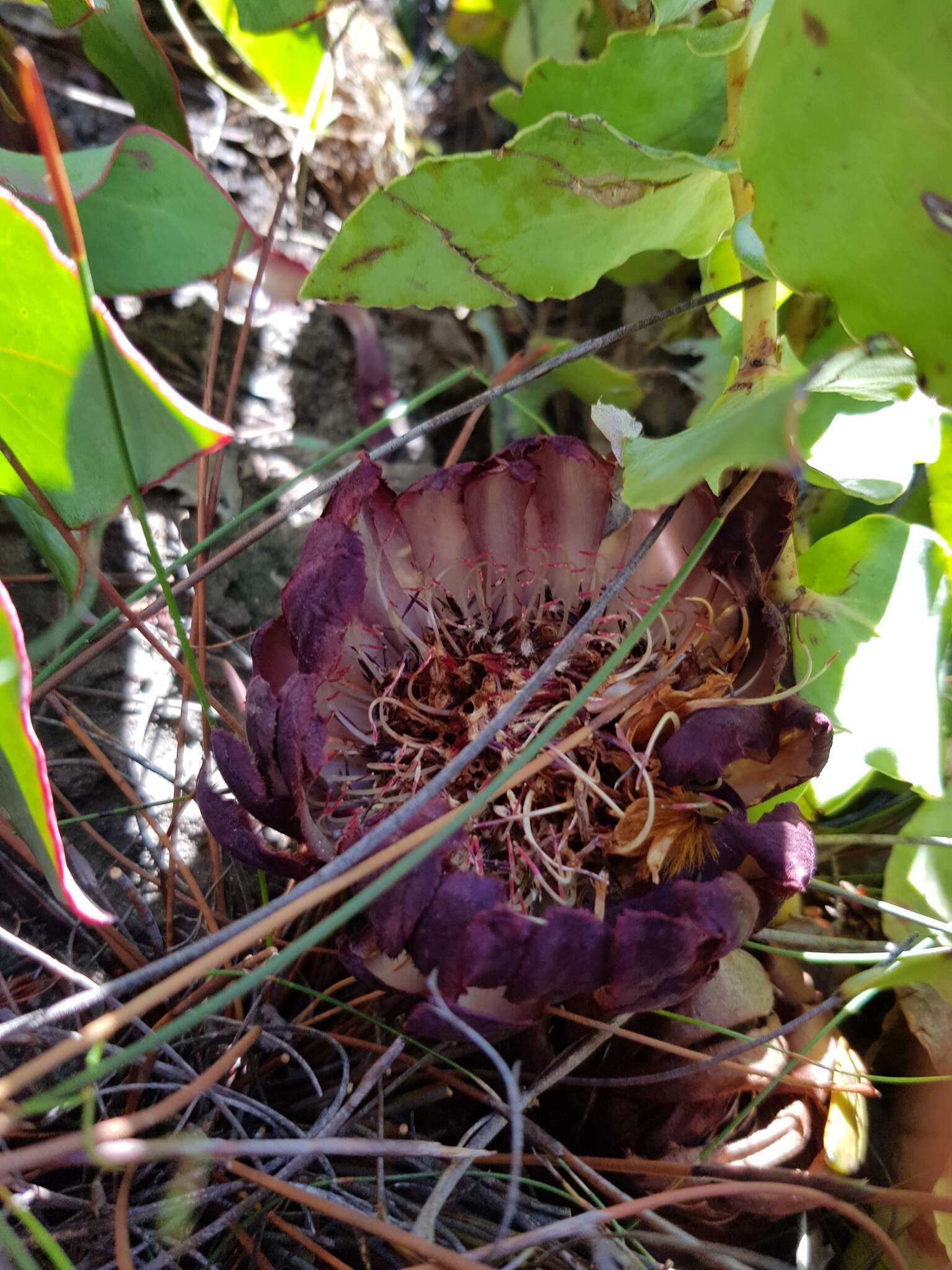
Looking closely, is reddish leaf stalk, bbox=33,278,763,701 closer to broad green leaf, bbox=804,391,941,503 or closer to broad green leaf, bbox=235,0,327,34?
broad green leaf, bbox=804,391,941,503

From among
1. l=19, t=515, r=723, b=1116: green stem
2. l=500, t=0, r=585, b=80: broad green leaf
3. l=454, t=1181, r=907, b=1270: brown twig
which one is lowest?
l=454, t=1181, r=907, b=1270: brown twig

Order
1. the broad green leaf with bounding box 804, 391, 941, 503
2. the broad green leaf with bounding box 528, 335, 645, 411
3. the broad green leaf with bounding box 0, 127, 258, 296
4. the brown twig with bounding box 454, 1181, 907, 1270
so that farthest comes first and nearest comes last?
the broad green leaf with bounding box 528, 335, 645, 411, the broad green leaf with bounding box 0, 127, 258, 296, the broad green leaf with bounding box 804, 391, 941, 503, the brown twig with bounding box 454, 1181, 907, 1270

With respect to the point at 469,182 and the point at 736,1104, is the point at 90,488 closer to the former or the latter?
the point at 469,182

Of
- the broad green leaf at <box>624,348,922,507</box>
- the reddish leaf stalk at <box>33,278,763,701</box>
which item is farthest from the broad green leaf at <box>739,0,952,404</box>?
the reddish leaf stalk at <box>33,278,763,701</box>

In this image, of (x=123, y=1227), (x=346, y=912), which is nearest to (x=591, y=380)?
(x=346, y=912)

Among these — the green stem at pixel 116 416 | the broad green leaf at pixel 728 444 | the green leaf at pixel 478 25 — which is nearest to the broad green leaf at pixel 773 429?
the broad green leaf at pixel 728 444

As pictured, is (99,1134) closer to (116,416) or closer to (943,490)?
(116,416)
